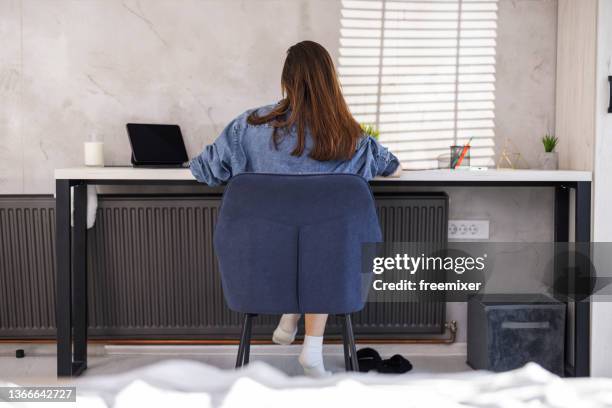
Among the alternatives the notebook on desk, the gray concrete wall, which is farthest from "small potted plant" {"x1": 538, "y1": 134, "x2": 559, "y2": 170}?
the notebook on desk

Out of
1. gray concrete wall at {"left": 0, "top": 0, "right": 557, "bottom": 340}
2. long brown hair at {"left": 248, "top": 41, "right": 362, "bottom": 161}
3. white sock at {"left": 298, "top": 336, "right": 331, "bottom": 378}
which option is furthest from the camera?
gray concrete wall at {"left": 0, "top": 0, "right": 557, "bottom": 340}

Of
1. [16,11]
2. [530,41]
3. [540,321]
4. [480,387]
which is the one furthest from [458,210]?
[16,11]

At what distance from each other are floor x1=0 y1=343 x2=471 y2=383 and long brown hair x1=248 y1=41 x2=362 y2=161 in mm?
1072

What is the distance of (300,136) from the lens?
184 centimetres

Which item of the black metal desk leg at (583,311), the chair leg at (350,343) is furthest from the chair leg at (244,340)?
the black metal desk leg at (583,311)

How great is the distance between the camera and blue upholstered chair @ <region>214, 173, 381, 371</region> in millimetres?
1648

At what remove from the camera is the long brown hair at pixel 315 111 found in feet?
6.04

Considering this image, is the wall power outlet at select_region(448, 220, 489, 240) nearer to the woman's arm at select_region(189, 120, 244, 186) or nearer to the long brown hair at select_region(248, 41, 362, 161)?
the long brown hair at select_region(248, 41, 362, 161)

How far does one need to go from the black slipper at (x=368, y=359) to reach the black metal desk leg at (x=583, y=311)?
2.46 ft

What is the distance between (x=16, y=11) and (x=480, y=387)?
8.28ft

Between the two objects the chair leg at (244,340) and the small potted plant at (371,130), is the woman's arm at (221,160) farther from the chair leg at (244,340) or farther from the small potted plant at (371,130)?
the small potted plant at (371,130)

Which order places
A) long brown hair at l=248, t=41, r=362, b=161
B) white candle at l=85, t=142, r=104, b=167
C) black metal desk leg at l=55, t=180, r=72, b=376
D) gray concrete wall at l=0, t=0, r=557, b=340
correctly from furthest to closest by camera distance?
1. gray concrete wall at l=0, t=0, r=557, b=340
2. white candle at l=85, t=142, r=104, b=167
3. black metal desk leg at l=55, t=180, r=72, b=376
4. long brown hair at l=248, t=41, r=362, b=161

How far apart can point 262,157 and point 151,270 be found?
3.31 feet

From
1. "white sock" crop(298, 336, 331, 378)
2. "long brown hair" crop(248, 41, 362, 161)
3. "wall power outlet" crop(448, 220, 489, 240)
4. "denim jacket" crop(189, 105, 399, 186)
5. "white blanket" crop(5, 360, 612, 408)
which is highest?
"long brown hair" crop(248, 41, 362, 161)
